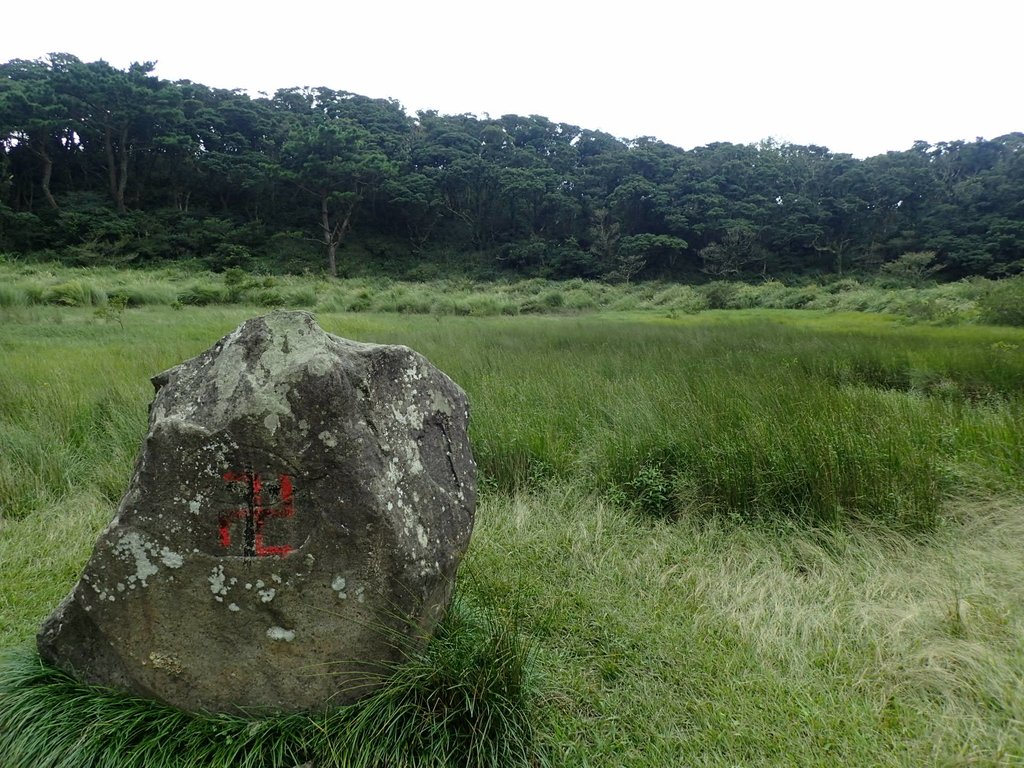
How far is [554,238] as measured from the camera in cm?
4244

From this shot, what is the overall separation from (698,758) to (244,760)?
1.41 m

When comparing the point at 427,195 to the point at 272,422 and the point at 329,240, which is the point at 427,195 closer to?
the point at 329,240

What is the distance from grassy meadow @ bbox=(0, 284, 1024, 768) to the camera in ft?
5.89

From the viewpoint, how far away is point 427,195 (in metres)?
39.2

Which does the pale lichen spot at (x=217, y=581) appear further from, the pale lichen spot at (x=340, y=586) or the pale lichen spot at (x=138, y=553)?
the pale lichen spot at (x=340, y=586)

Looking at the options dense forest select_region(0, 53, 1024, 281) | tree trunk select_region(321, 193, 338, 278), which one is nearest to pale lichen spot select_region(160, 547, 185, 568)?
dense forest select_region(0, 53, 1024, 281)

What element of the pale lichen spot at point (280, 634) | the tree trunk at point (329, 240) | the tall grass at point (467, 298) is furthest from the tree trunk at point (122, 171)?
the pale lichen spot at point (280, 634)

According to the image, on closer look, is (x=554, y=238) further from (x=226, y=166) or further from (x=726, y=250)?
(x=226, y=166)

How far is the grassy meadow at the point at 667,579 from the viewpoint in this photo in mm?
1795

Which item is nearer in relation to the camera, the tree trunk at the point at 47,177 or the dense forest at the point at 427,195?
the tree trunk at the point at 47,177

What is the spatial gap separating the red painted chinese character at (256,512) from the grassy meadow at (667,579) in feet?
1.80

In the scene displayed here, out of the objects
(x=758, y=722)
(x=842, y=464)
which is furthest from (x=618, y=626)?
(x=842, y=464)

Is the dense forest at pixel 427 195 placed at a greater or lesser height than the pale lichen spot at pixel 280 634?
greater

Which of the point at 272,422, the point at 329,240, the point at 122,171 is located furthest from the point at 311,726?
the point at 122,171
